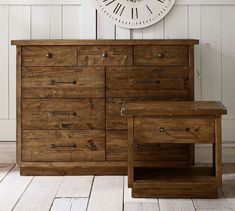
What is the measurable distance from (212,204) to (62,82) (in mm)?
1234

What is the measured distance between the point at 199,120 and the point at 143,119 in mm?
314

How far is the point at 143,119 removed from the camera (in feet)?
8.47

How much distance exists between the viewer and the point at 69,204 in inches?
97.9

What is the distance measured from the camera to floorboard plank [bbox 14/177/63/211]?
8.02ft

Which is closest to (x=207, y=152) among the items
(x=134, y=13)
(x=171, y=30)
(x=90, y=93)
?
(x=171, y=30)

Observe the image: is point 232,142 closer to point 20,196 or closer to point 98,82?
point 98,82

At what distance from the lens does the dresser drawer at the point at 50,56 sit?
3.00 metres

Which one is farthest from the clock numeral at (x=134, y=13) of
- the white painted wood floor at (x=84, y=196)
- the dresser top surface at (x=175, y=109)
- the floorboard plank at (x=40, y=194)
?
the floorboard plank at (x=40, y=194)

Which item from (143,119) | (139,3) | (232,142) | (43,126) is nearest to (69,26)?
(139,3)

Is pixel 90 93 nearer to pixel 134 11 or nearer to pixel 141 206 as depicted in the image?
pixel 134 11

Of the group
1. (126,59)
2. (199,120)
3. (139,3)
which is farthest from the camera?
(139,3)

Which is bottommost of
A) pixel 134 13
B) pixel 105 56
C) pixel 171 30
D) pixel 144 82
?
pixel 144 82

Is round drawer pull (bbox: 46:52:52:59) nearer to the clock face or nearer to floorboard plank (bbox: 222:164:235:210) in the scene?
the clock face

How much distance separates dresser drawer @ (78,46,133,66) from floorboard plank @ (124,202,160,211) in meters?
0.95
